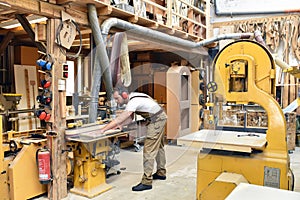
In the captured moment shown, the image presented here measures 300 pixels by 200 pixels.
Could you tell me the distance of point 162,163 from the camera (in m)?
3.95

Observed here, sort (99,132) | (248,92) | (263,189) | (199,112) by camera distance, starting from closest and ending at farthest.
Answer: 1. (263,189)
2. (248,92)
3. (99,132)
4. (199,112)

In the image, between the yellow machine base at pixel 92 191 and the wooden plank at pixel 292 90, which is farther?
the wooden plank at pixel 292 90

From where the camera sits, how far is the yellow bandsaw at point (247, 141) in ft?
8.05

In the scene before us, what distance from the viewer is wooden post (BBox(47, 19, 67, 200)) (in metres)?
3.20

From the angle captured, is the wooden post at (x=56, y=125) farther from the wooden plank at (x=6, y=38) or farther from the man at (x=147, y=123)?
the wooden plank at (x=6, y=38)

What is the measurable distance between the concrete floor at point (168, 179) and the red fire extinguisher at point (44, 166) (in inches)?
14.9

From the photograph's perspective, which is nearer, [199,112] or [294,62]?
[294,62]

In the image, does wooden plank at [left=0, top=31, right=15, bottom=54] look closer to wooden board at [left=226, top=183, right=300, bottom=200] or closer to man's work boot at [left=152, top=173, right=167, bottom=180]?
man's work boot at [left=152, top=173, right=167, bottom=180]

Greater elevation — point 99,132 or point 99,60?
point 99,60

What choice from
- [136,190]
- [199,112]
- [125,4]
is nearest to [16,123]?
[136,190]

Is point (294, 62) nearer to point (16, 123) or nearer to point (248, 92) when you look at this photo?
point (248, 92)

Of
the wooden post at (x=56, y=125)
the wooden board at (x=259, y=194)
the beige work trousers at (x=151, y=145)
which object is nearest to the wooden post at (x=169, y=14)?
the beige work trousers at (x=151, y=145)

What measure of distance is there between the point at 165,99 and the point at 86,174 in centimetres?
335

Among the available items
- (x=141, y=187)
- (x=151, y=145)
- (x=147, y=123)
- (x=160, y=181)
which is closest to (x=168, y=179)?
(x=160, y=181)
